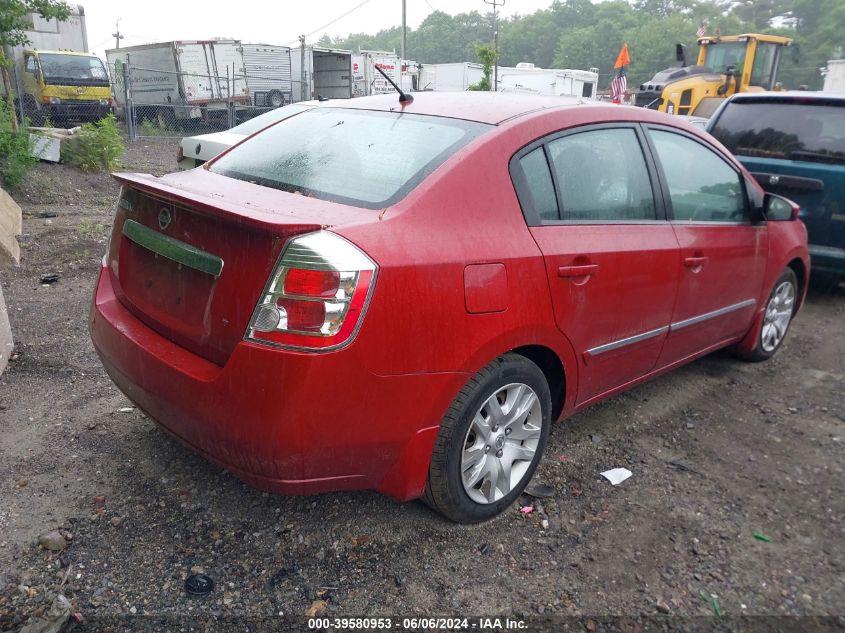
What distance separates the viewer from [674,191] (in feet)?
11.6

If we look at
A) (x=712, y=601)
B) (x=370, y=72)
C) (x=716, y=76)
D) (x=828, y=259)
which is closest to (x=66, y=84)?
(x=370, y=72)

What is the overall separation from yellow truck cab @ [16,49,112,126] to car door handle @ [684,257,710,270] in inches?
760

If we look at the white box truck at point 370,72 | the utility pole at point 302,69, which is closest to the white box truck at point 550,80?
the white box truck at point 370,72

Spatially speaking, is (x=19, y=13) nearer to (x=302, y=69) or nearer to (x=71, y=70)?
(x=71, y=70)

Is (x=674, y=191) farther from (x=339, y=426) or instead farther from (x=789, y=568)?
(x=339, y=426)

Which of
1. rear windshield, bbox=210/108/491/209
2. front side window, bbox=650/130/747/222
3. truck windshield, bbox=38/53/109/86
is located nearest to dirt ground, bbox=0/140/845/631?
front side window, bbox=650/130/747/222

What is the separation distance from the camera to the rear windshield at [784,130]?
595cm

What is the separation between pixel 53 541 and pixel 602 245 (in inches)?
97.5

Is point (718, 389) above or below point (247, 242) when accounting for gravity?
below

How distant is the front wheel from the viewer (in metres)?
4.62

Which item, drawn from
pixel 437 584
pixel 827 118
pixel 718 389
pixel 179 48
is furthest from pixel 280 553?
pixel 179 48

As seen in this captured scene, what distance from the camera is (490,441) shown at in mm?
2705

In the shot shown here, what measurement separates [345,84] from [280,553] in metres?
27.6

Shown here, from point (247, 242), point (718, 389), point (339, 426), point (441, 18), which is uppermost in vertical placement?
point (441, 18)
